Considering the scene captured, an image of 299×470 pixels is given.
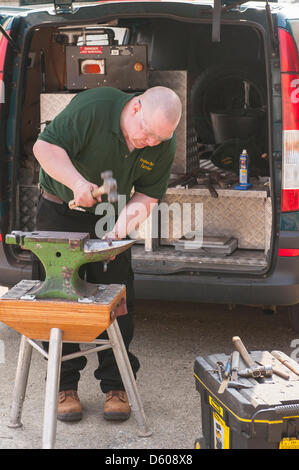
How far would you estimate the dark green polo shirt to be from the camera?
3.60 metres

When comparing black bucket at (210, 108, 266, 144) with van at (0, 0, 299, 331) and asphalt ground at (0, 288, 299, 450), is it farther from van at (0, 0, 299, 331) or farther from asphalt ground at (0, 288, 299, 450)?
asphalt ground at (0, 288, 299, 450)

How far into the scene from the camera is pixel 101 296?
11.3 feet

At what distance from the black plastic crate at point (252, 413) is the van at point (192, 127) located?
117 centimetres

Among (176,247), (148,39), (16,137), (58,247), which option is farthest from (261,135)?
(58,247)

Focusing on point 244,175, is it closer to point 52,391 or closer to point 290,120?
point 290,120

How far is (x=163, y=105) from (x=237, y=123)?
3.47m

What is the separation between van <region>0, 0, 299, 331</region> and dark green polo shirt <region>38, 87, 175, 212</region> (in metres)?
0.78

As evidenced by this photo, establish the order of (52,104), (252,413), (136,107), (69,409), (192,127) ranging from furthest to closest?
1. (192,127)
2. (52,104)
3. (69,409)
4. (136,107)
5. (252,413)

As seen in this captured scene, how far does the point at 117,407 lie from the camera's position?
13.0 ft

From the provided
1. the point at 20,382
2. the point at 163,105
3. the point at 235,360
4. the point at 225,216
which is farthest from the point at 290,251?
the point at 20,382

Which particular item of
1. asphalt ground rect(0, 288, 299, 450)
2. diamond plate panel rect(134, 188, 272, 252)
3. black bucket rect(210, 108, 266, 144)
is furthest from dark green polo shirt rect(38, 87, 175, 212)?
black bucket rect(210, 108, 266, 144)

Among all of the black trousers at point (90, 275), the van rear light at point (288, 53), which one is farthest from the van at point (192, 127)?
the black trousers at point (90, 275)

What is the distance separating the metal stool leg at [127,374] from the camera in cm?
360

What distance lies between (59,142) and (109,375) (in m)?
1.26
